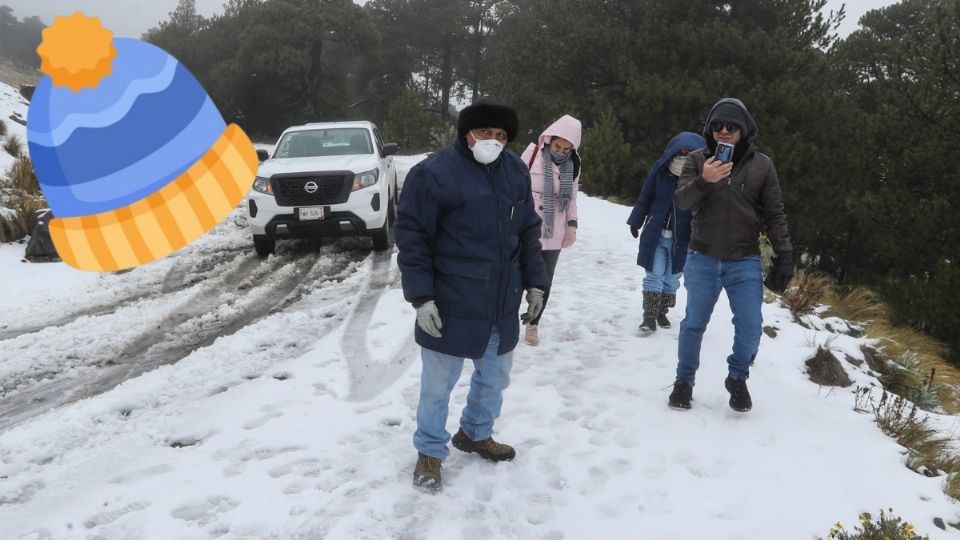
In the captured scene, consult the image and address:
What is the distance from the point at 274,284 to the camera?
7160 mm

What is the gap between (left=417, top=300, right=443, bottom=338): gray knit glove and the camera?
9.31ft

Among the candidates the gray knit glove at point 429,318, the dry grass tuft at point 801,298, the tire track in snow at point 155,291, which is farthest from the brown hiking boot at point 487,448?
the dry grass tuft at point 801,298

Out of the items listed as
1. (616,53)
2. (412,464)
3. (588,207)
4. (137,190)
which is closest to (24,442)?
(412,464)

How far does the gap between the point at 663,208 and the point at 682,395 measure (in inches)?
67.5

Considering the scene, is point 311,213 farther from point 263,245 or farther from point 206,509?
point 206,509

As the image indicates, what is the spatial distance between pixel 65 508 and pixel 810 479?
12.6ft

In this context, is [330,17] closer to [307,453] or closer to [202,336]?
[202,336]

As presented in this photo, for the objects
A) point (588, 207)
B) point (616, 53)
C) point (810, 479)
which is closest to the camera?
point (810, 479)

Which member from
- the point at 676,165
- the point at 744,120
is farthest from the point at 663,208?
the point at 744,120

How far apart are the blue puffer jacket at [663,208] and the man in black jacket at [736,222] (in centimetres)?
119

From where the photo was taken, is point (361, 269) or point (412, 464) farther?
point (361, 269)

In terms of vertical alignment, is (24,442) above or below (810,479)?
below

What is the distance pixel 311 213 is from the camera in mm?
8070

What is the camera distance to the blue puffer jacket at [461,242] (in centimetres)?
285
